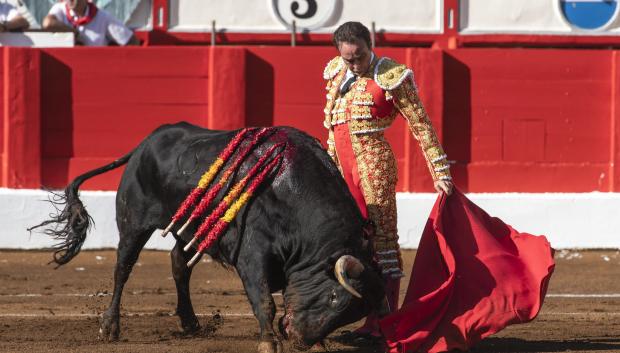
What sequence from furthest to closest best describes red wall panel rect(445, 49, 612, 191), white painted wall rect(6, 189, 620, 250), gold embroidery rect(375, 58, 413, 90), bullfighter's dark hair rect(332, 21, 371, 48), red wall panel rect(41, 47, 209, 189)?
red wall panel rect(445, 49, 612, 191), red wall panel rect(41, 47, 209, 189), white painted wall rect(6, 189, 620, 250), gold embroidery rect(375, 58, 413, 90), bullfighter's dark hair rect(332, 21, 371, 48)

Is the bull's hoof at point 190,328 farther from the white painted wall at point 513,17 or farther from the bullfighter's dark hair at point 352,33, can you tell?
the white painted wall at point 513,17

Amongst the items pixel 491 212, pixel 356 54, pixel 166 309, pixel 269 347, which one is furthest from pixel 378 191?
pixel 491 212

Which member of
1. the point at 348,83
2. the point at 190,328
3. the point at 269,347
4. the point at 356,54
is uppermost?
the point at 356,54

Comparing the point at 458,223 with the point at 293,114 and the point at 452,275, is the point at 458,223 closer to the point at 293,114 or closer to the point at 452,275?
the point at 452,275

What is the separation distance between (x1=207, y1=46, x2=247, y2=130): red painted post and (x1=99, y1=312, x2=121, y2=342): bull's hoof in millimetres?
3824

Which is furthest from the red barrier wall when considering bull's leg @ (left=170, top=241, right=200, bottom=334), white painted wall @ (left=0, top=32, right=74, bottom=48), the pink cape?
the pink cape

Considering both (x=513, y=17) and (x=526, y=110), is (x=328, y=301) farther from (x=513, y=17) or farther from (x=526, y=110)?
(x=513, y=17)

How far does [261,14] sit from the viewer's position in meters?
9.87

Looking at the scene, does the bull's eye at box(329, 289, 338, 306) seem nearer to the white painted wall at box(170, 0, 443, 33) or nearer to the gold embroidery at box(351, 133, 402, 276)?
the gold embroidery at box(351, 133, 402, 276)

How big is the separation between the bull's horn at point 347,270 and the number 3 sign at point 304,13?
5.49 meters

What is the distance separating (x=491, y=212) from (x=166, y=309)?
3.33 metres

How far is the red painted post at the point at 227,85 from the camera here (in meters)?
9.17

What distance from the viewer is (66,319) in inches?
238

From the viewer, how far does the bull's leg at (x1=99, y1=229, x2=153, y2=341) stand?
5449 millimetres
